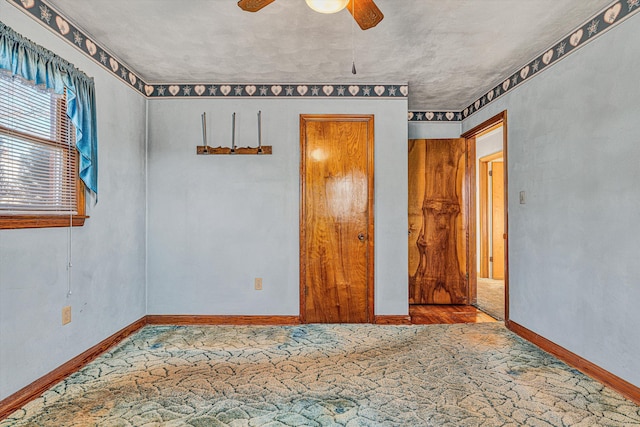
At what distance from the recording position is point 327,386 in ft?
7.40

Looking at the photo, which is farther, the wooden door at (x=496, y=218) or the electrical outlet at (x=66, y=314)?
the wooden door at (x=496, y=218)

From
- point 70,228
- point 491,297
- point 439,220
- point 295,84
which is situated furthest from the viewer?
point 491,297

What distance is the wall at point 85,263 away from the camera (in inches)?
80.4

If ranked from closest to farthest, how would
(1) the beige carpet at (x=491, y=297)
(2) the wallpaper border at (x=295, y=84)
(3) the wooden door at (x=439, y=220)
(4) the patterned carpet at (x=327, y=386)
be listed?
(4) the patterned carpet at (x=327, y=386) < (2) the wallpaper border at (x=295, y=84) < (1) the beige carpet at (x=491, y=297) < (3) the wooden door at (x=439, y=220)

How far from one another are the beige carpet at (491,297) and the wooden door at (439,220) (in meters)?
0.32

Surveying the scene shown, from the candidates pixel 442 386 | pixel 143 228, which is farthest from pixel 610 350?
pixel 143 228

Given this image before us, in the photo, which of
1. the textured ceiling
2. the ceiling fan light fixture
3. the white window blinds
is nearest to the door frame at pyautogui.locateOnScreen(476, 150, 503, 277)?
the textured ceiling

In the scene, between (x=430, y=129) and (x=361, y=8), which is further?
(x=430, y=129)

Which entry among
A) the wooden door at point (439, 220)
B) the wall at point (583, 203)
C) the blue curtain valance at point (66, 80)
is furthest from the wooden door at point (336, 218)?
the blue curtain valance at point (66, 80)

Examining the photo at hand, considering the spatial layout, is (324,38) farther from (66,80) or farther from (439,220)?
(439,220)

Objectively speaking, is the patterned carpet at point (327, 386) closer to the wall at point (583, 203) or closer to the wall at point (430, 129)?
the wall at point (583, 203)

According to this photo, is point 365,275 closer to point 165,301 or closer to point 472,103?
point 165,301

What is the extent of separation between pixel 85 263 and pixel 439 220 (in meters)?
3.76

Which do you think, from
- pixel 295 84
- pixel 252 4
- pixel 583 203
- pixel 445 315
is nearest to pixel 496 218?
pixel 445 315
